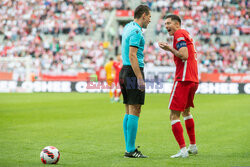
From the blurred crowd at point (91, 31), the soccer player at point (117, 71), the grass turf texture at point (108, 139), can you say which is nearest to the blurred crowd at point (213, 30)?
the blurred crowd at point (91, 31)

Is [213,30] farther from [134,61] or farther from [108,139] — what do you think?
[134,61]

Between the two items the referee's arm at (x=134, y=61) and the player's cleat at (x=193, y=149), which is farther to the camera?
the player's cleat at (x=193, y=149)

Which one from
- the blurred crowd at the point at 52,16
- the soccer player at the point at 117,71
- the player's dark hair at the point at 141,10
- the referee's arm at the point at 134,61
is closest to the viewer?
→ the referee's arm at the point at 134,61

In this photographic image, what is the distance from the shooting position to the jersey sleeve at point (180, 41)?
23.3ft

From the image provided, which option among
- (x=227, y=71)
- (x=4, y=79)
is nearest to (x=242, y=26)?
(x=227, y=71)

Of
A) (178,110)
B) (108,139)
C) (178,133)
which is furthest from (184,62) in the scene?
(108,139)

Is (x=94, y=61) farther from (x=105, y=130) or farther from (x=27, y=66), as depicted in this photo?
(x=105, y=130)

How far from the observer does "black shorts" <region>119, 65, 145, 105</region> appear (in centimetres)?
714

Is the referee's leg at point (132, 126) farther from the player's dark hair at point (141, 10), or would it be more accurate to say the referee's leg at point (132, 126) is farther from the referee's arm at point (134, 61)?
the player's dark hair at point (141, 10)

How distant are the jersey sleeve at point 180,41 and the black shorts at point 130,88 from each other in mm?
742

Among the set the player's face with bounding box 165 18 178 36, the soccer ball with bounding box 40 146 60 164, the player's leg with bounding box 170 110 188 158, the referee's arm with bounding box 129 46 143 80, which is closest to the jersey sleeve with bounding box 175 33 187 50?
the player's face with bounding box 165 18 178 36

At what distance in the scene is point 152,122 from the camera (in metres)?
12.9

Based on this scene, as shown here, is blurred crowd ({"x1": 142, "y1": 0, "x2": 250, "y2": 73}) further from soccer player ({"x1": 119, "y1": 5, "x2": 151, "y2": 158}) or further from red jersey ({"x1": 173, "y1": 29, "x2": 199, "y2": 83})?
soccer player ({"x1": 119, "y1": 5, "x2": 151, "y2": 158})

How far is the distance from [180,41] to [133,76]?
3.19ft
